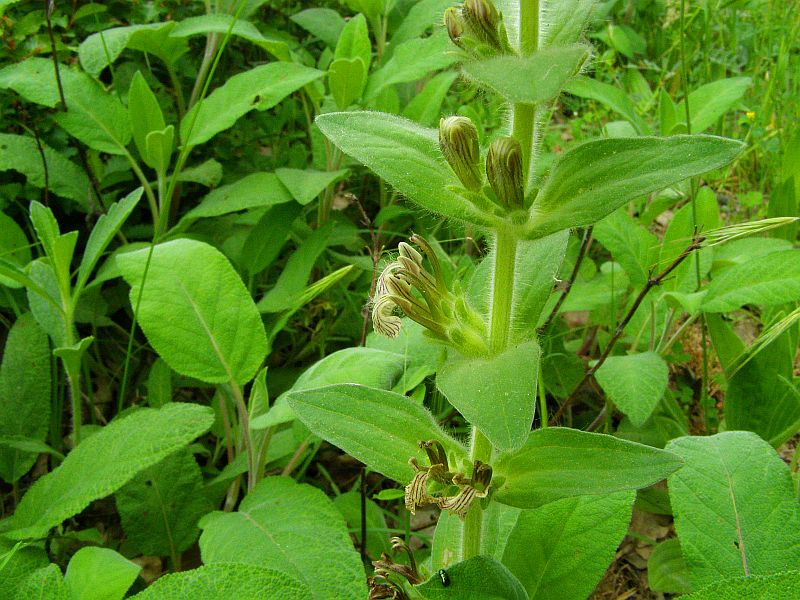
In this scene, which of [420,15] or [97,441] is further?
[420,15]

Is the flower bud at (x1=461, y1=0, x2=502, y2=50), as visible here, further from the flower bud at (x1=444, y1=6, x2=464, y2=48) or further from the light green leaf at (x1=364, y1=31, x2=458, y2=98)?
the light green leaf at (x1=364, y1=31, x2=458, y2=98)

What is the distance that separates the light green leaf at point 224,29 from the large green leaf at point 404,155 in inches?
52.9

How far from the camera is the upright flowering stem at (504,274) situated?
1.21 meters

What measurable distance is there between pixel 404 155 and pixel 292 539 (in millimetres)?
827

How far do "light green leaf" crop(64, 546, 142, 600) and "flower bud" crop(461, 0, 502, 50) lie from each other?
3.56 feet

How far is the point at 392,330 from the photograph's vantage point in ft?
4.37

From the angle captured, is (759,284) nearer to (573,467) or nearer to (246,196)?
(573,467)

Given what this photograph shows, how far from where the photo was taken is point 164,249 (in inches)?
77.8

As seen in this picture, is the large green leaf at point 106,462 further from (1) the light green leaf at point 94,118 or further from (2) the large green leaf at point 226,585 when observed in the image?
(1) the light green leaf at point 94,118

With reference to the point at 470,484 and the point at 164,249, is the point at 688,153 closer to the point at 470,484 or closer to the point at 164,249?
the point at 470,484

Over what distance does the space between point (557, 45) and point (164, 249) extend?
1176 mm

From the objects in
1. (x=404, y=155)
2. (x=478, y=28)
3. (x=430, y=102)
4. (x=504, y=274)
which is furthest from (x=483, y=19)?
(x=430, y=102)

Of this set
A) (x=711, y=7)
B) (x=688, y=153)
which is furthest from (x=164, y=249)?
(x=711, y=7)

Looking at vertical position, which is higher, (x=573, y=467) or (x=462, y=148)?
(x=462, y=148)
